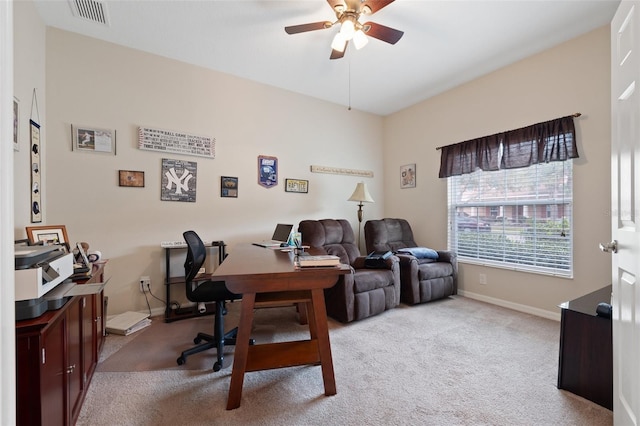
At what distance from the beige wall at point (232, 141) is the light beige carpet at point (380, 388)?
3.17 feet

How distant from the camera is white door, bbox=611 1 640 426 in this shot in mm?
1063

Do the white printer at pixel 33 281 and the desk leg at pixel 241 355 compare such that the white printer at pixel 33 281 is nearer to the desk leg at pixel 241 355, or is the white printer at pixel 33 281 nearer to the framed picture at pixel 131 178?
the desk leg at pixel 241 355

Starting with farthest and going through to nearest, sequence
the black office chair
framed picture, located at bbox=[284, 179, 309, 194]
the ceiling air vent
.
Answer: framed picture, located at bbox=[284, 179, 309, 194], the ceiling air vent, the black office chair

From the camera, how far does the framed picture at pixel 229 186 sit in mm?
3387

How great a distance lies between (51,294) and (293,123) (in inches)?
129

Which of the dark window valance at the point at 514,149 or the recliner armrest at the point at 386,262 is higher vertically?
the dark window valance at the point at 514,149

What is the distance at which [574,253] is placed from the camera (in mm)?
2693

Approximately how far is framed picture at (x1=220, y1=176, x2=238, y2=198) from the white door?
3.30m

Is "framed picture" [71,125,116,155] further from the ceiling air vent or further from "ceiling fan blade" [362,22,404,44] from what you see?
"ceiling fan blade" [362,22,404,44]

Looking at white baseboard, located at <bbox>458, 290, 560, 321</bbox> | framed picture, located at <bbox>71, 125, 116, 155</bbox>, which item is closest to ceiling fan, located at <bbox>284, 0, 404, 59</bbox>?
framed picture, located at <bbox>71, 125, 116, 155</bbox>

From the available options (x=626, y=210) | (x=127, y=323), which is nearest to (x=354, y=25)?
(x=626, y=210)

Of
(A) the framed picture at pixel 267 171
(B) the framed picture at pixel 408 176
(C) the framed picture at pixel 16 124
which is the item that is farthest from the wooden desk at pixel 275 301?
(B) the framed picture at pixel 408 176

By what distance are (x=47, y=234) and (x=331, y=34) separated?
283 centimetres
